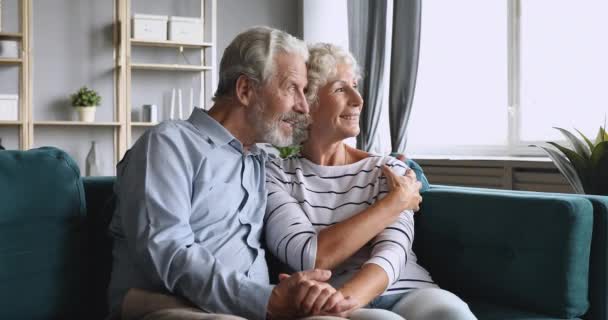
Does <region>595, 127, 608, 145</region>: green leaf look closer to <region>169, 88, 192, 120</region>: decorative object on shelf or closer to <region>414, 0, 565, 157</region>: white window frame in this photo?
<region>414, 0, 565, 157</region>: white window frame

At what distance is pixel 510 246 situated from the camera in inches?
70.3

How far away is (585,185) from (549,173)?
1091 mm

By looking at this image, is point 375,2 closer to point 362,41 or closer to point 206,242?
point 362,41

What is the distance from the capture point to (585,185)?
2.45 metres

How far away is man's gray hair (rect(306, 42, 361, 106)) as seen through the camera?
1949 millimetres

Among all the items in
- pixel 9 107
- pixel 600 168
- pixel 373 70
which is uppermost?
pixel 373 70

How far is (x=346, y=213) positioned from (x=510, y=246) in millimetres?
428

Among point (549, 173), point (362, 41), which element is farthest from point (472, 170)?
point (362, 41)

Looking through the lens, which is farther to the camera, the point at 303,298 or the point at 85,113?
the point at 85,113

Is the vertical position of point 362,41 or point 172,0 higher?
point 172,0

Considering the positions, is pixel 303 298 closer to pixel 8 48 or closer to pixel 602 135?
pixel 602 135

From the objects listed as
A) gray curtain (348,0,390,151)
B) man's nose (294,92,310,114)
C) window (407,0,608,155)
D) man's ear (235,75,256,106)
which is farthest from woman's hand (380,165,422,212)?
gray curtain (348,0,390,151)

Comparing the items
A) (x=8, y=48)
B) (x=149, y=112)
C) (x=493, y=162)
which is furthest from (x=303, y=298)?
(x=8, y=48)

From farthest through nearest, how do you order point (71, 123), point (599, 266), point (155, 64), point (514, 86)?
point (155, 64)
point (71, 123)
point (514, 86)
point (599, 266)
